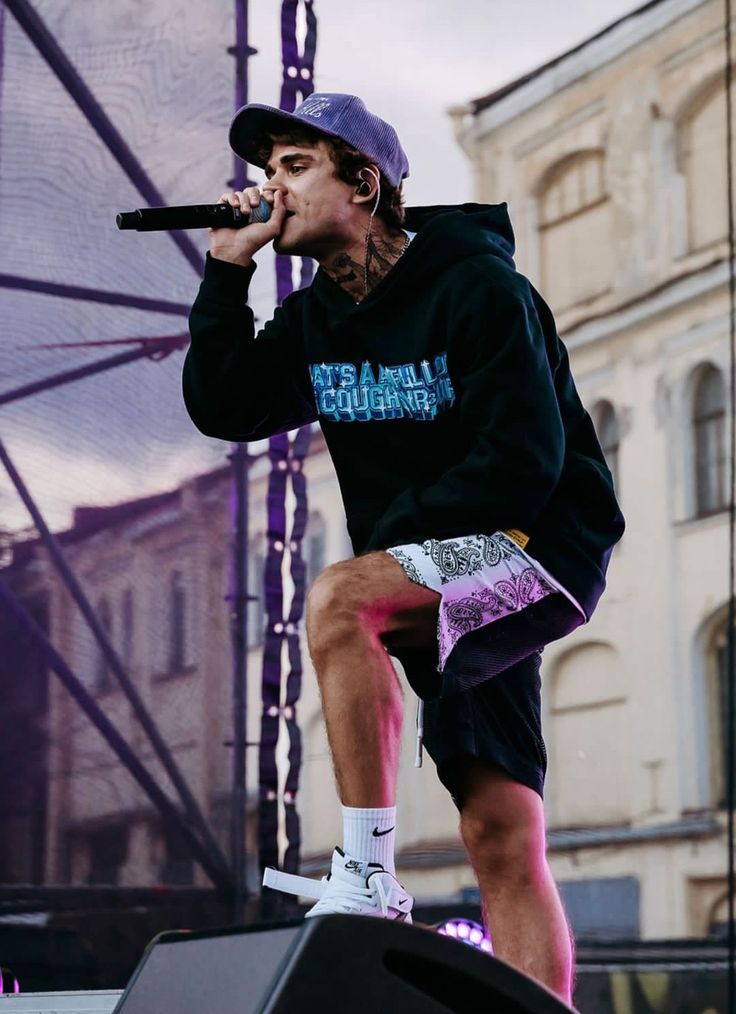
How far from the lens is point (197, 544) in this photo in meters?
3.88

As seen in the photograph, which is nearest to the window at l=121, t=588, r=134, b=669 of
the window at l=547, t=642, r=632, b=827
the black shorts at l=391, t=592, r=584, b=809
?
the black shorts at l=391, t=592, r=584, b=809

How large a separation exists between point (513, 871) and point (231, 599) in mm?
1970

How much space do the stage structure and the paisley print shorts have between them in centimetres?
192

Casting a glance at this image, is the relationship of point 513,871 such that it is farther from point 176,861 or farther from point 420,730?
point 176,861

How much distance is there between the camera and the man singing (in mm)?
1838

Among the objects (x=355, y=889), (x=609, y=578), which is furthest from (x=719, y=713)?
(x=355, y=889)

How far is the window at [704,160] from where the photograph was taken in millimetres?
8203

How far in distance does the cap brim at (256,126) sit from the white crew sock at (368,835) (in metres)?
0.86

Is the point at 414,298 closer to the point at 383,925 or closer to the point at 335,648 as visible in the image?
the point at 335,648

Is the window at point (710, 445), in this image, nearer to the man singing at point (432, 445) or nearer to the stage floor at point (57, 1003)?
the man singing at point (432, 445)

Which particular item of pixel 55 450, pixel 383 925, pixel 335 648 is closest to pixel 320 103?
pixel 335 648

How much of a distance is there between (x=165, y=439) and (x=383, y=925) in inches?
103

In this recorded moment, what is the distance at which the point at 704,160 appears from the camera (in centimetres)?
846

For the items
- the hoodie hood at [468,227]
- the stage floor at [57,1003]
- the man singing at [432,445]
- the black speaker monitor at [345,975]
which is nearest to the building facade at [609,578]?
the stage floor at [57,1003]
